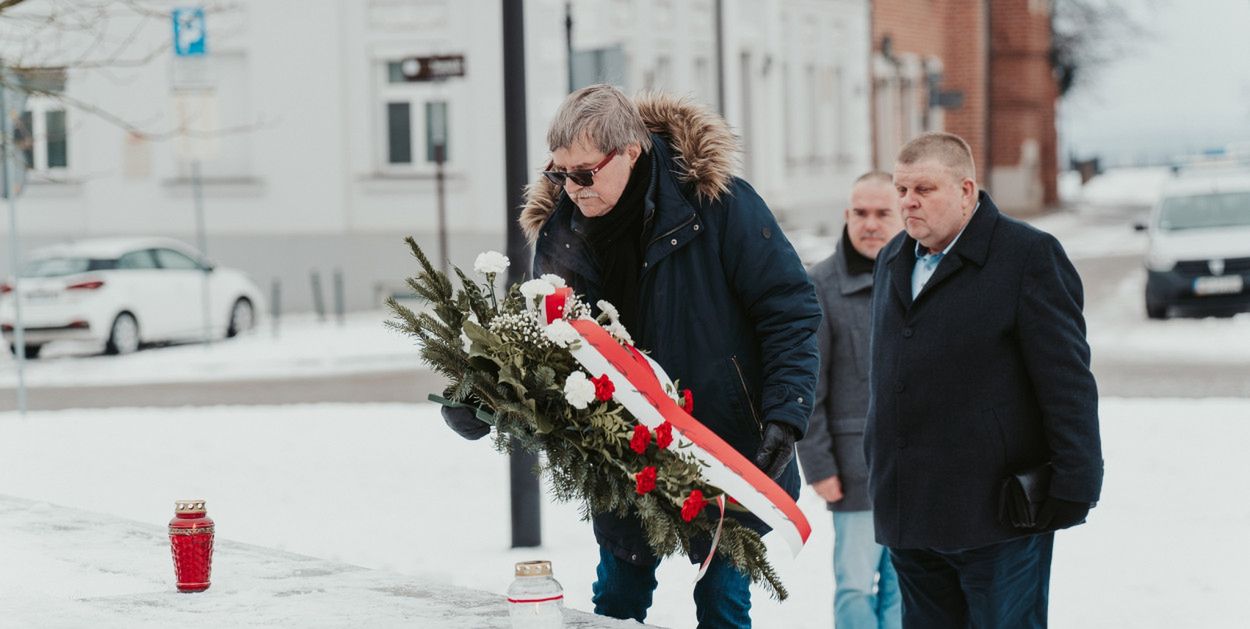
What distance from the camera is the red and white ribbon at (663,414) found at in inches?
176

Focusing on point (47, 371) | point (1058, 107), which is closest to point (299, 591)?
point (47, 371)

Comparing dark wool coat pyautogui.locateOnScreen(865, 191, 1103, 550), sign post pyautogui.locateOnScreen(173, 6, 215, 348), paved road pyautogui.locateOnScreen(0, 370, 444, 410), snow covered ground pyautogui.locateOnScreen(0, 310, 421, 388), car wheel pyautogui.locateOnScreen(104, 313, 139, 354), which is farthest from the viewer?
car wheel pyautogui.locateOnScreen(104, 313, 139, 354)

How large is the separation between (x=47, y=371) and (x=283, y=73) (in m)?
7.74

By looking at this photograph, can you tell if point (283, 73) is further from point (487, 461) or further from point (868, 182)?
point (868, 182)

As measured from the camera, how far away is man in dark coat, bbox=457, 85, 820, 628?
4.75 metres

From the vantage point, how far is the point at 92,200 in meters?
29.3

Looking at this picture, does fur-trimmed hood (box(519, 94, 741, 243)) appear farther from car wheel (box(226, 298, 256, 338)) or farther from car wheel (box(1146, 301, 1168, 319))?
car wheel (box(226, 298, 256, 338))

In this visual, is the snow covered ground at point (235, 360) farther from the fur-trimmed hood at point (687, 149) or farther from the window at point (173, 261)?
the fur-trimmed hood at point (687, 149)

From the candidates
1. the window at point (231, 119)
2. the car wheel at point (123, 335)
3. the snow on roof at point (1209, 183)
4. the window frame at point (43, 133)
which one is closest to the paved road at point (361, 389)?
the car wheel at point (123, 335)

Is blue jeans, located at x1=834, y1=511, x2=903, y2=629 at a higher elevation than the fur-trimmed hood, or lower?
lower

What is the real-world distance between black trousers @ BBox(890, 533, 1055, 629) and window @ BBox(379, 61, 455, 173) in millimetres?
23347

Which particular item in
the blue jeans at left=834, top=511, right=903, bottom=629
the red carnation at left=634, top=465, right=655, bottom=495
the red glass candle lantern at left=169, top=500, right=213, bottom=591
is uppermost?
the red carnation at left=634, top=465, right=655, bottom=495

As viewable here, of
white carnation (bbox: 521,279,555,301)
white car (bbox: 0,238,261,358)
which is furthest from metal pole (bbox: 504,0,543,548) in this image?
white car (bbox: 0,238,261,358)

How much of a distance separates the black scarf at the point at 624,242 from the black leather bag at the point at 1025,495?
104 cm
